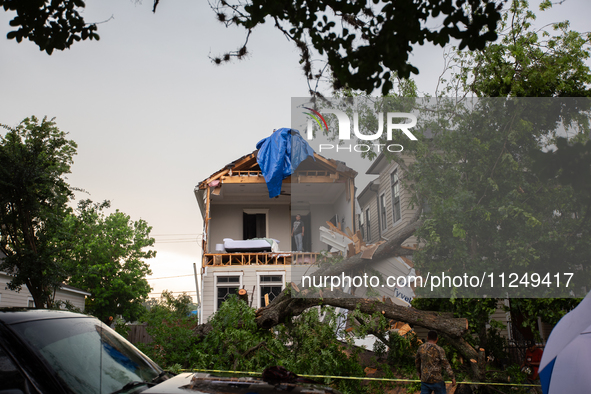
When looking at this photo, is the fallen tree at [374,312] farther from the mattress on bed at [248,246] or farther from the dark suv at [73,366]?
the mattress on bed at [248,246]

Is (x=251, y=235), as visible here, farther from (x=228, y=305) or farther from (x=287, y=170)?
(x=228, y=305)

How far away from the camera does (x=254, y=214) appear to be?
22.1 m

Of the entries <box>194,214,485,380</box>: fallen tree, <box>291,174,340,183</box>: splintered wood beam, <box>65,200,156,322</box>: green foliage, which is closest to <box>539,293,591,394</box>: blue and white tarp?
<box>194,214,485,380</box>: fallen tree

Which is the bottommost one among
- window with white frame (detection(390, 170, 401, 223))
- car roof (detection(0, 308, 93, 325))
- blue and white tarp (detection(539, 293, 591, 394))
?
blue and white tarp (detection(539, 293, 591, 394))

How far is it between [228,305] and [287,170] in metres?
10.3

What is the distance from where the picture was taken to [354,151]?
10.7m

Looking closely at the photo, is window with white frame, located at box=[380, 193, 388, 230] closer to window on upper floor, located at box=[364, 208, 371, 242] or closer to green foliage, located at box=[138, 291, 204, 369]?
window on upper floor, located at box=[364, 208, 371, 242]

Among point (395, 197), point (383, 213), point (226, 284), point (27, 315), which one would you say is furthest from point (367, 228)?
point (27, 315)

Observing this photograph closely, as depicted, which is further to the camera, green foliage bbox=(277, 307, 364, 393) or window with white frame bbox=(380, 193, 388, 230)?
window with white frame bbox=(380, 193, 388, 230)

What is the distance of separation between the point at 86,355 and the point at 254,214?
19517 millimetres

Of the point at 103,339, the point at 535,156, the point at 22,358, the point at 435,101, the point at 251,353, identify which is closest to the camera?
the point at 22,358

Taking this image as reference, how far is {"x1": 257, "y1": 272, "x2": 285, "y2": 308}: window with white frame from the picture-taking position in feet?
62.2

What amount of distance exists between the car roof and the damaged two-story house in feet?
42.4

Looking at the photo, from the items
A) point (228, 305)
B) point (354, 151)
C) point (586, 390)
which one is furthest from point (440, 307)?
point (586, 390)
